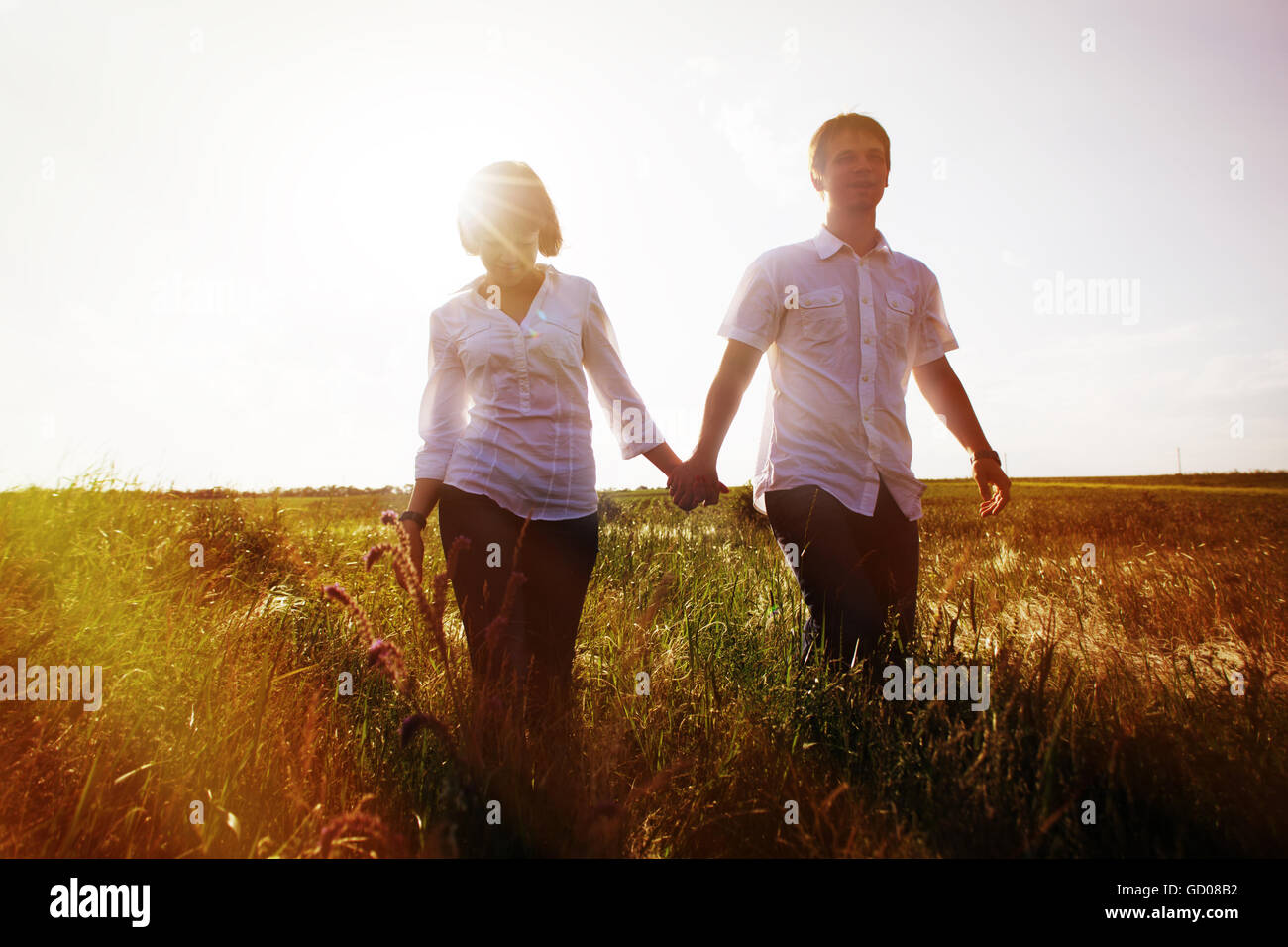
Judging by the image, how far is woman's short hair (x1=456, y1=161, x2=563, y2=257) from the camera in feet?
8.77

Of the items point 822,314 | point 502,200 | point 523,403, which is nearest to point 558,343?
point 523,403

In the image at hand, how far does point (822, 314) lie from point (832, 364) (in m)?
0.24

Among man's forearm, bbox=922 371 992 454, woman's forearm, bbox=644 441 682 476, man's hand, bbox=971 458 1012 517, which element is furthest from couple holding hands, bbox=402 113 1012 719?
man's hand, bbox=971 458 1012 517

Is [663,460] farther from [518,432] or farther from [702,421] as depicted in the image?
[518,432]

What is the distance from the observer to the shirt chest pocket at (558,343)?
2.61 m

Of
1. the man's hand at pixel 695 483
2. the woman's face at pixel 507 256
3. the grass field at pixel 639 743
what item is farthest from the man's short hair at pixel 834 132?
the grass field at pixel 639 743

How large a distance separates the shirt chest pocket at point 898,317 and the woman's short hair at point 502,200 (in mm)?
1613

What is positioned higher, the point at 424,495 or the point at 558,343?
the point at 558,343

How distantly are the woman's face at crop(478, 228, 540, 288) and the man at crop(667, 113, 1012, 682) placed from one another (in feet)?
3.06

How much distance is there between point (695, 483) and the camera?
280 cm

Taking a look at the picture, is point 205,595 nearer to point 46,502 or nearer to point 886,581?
point 46,502
